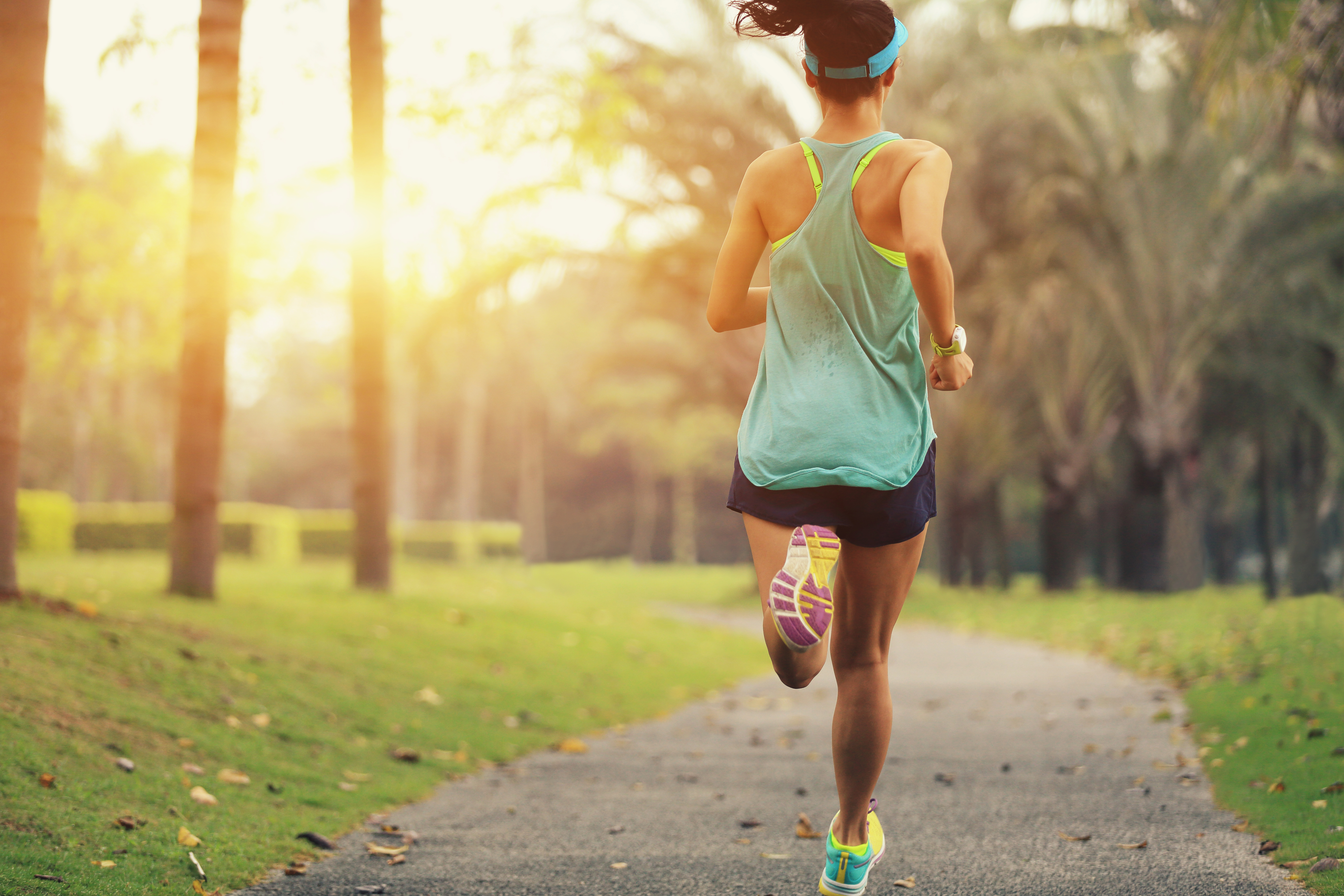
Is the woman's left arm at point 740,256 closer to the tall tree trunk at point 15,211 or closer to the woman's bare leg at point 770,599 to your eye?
the woman's bare leg at point 770,599

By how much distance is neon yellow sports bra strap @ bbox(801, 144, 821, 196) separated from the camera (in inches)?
105

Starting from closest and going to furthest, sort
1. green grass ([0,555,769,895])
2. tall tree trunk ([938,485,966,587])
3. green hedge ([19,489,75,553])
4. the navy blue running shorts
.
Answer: the navy blue running shorts
green grass ([0,555,769,895])
green hedge ([19,489,75,553])
tall tree trunk ([938,485,966,587])

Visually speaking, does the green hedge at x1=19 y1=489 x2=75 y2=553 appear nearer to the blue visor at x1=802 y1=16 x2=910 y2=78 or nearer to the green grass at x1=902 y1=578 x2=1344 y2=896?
the green grass at x1=902 y1=578 x2=1344 y2=896

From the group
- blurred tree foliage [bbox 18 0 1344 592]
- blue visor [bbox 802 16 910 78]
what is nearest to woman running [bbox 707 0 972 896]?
blue visor [bbox 802 16 910 78]

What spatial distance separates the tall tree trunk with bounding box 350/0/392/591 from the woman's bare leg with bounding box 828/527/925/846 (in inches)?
328

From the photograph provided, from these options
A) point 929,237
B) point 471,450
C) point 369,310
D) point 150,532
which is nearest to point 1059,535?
point 369,310

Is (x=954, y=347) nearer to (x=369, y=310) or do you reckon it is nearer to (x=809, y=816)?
(x=809, y=816)

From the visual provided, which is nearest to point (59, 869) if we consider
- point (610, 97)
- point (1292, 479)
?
point (610, 97)

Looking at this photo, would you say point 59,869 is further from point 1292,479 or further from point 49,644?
point 1292,479

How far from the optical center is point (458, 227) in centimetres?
1335

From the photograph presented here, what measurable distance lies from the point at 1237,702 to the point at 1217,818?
10.3 ft

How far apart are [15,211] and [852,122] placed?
5.34 m

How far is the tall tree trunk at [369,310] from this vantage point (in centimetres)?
1037

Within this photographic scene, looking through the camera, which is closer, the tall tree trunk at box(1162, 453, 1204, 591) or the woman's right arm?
the woman's right arm
